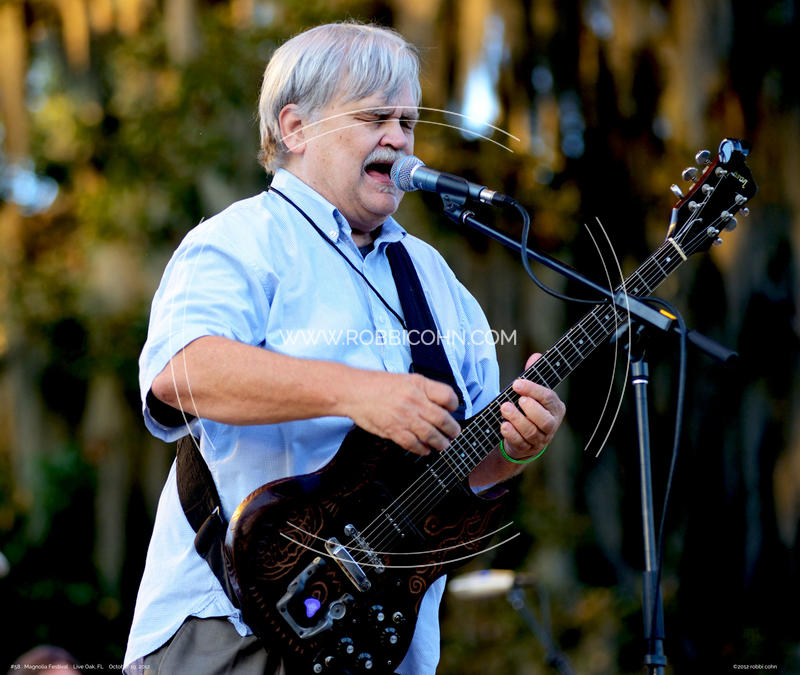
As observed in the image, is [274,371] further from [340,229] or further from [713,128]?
[713,128]

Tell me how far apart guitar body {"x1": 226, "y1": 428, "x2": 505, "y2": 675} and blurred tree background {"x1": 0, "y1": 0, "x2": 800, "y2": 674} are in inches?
177

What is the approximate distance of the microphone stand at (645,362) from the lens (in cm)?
209

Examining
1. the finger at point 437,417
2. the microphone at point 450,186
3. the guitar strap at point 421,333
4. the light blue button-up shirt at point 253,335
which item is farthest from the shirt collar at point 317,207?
the finger at point 437,417

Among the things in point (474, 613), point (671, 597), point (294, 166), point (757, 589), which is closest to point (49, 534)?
point (474, 613)

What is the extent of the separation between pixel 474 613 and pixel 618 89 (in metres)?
4.48

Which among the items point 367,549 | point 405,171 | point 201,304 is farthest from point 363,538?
point 405,171

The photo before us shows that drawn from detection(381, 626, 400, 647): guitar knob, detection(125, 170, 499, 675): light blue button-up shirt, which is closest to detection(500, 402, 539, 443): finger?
detection(125, 170, 499, 675): light blue button-up shirt

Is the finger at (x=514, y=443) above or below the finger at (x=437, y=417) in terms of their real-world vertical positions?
below

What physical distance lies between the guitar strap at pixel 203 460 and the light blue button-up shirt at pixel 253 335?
0.08 feet

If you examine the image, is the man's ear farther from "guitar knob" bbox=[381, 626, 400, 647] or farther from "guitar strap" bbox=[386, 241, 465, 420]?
"guitar knob" bbox=[381, 626, 400, 647]

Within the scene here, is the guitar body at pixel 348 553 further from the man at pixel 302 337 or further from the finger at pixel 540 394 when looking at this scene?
the finger at pixel 540 394

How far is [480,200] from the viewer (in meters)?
2.31

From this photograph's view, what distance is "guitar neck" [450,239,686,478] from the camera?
2.37 meters

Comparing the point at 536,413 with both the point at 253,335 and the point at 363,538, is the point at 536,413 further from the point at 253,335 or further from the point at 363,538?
the point at 253,335
